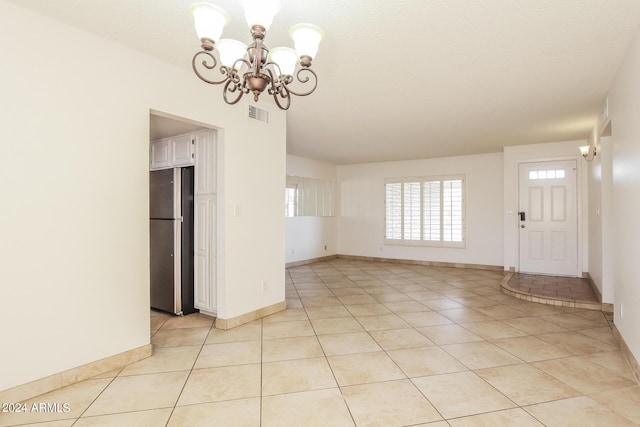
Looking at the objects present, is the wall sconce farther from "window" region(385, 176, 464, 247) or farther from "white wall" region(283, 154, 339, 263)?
"white wall" region(283, 154, 339, 263)

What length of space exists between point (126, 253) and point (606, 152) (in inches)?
201

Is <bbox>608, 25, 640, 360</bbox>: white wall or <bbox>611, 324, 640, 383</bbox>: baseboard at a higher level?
<bbox>608, 25, 640, 360</bbox>: white wall

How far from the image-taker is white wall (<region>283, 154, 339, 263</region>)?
23.9ft

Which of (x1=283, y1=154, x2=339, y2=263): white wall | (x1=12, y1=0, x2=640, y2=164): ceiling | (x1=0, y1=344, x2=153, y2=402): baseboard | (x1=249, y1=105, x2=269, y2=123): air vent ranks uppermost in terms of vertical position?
(x1=12, y1=0, x2=640, y2=164): ceiling

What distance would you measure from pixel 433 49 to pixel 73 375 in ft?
11.4

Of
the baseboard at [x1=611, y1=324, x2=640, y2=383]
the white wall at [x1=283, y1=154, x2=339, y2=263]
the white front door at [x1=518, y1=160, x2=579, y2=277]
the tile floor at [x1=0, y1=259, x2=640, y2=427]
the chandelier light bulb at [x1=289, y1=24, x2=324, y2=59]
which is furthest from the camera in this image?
the white wall at [x1=283, y1=154, x2=339, y2=263]

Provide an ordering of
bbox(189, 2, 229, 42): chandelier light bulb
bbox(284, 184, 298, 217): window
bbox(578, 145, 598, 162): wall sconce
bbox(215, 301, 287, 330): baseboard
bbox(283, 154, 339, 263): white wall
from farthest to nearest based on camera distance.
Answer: bbox(283, 154, 339, 263): white wall → bbox(284, 184, 298, 217): window → bbox(578, 145, 598, 162): wall sconce → bbox(215, 301, 287, 330): baseboard → bbox(189, 2, 229, 42): chandelier light bulb

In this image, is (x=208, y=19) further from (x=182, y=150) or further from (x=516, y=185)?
(x=516, y=185)

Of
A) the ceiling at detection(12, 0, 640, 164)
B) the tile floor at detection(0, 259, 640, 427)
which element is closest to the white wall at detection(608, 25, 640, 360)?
the ceiling at detection(12, 0, 640, 164)

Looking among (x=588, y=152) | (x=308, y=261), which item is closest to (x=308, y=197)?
(x=308, y=261)

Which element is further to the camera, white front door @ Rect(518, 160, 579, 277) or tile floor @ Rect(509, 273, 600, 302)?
white front door @ Rect(518, 160, 579, 277)

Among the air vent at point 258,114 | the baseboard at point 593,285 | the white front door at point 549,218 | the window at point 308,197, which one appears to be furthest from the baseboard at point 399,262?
the air vent at point 258,114

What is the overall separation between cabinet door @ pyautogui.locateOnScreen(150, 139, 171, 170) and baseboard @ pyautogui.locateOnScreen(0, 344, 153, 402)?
2.12 m

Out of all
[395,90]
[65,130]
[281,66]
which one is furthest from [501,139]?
[65,130]
